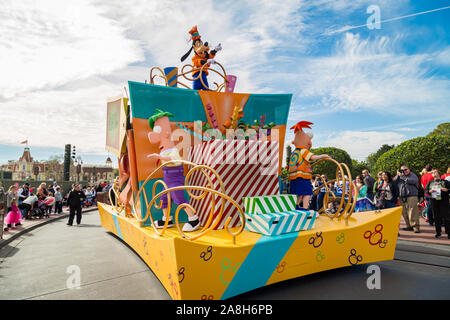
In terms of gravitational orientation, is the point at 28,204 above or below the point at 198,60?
below

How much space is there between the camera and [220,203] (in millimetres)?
3668

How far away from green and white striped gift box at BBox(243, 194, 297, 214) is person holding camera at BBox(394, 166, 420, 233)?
5154 mm

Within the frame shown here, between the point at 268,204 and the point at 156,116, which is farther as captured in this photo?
the point at 156,116

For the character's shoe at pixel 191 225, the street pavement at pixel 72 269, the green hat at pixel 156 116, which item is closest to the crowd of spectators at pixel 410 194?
the character's shoe at pixel 191 225

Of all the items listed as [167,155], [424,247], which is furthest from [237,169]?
[424,247]

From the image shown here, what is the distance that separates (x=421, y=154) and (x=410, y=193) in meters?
7.80

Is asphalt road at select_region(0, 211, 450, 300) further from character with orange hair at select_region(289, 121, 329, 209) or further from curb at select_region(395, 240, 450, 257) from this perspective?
character with orange hair at select_region(289, 121, 329, 209)

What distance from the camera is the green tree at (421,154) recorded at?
13.1 metres

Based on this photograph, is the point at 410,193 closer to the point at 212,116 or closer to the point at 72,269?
the point at 212,116

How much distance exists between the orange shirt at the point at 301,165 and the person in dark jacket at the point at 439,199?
3895 millimetres

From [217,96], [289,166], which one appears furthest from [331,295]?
[217,96]
